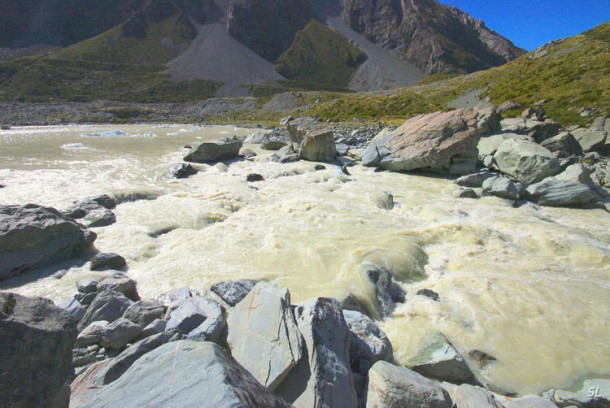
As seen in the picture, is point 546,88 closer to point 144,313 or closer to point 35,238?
point 144,313

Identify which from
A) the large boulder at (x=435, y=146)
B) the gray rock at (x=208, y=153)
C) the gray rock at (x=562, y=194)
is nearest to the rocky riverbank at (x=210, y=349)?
the gray rock at (x=562, y=194)

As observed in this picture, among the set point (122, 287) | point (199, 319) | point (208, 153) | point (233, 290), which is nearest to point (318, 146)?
point (208, 153)

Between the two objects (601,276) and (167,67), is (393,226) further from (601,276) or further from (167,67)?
(167,67)

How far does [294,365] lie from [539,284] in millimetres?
7959

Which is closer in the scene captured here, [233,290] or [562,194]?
[233,290]

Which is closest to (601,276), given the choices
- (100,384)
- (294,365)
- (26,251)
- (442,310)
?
(442,310)

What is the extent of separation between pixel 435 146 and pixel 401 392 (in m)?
18.4

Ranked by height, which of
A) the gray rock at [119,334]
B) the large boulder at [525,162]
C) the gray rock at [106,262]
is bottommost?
the gray rock at [106,262]

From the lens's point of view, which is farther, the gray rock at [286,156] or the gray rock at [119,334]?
the gray rock at [286,156]

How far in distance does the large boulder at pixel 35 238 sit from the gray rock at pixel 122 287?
309cm

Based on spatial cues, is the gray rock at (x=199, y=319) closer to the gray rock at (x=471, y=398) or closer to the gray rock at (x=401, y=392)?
the gray rock at (x=401, y=392)

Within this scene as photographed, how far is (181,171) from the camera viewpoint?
21.1m

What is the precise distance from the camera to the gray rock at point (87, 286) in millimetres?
8523

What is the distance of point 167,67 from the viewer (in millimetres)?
190625
